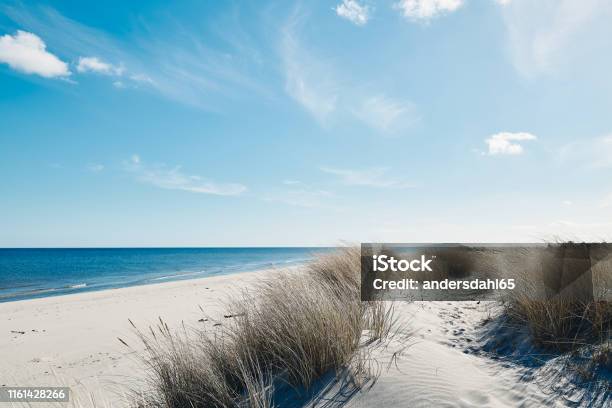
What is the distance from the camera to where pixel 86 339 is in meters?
6.95

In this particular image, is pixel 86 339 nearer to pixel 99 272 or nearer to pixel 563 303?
pixel 563 303

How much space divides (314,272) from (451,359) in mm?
4514

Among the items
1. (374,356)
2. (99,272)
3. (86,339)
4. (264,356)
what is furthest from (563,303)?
(99,272)

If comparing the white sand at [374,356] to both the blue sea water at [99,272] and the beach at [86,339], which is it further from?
the blue sea water at [99,272]

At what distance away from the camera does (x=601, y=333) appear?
3422mm

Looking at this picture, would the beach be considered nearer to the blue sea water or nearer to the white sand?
the white sand

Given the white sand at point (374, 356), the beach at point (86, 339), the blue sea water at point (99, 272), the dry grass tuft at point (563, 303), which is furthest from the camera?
the blue sea water at point (99, 272)

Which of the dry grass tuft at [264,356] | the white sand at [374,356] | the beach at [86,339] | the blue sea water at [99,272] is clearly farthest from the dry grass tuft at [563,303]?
the blue sea water at [99,272]

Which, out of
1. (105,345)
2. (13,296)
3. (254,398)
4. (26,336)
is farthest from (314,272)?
(13,296)

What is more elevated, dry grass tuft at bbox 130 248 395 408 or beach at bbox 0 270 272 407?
dry grass tuft at bbox 130 248 395 408

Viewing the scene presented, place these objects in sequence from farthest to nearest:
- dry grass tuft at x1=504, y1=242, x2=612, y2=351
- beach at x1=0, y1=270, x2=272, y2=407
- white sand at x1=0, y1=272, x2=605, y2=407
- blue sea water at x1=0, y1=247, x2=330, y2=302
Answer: blue sea water at x1=0, y1=247, x2=330, y2=302
beach at x1=0, y1=270, x2=272, y2=407
dry grass tuft at x1=504, y1=242, x2=612, y2=351
white sand at x1=0, y1=272, x2=605, y2=407

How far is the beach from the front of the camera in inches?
177

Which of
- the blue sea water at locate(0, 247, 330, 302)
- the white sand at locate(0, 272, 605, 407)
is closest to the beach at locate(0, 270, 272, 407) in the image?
the white sand at locate(0, 272, 605, 407)

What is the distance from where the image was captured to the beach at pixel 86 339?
14.7 ft
